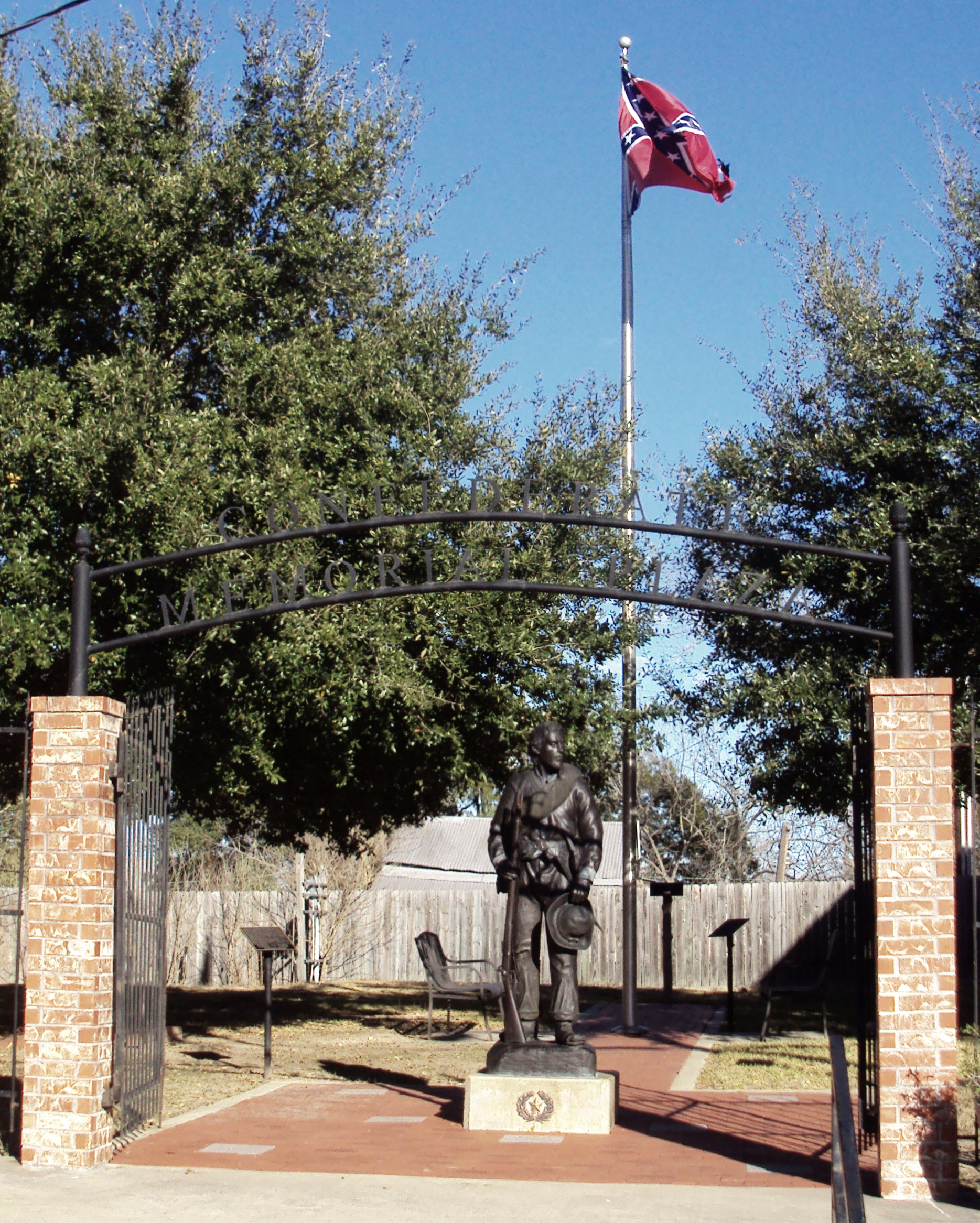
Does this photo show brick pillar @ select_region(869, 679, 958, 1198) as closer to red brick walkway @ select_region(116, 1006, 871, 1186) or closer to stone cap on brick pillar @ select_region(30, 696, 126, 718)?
red brick walkway @ select_region(116, 1006, 871, 1186)

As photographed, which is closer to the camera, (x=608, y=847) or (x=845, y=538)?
(x=845, y=538)

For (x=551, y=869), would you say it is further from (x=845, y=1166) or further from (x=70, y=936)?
(x=845, y=1166)

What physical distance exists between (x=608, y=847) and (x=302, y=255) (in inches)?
859

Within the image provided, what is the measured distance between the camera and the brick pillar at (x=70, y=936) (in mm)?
7102

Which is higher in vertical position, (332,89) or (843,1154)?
(332,89)

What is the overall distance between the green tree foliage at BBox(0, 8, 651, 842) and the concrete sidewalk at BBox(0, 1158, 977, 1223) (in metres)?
4.15

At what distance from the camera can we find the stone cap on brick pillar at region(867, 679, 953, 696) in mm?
6699

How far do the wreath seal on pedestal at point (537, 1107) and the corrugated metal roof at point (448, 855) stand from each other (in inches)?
876

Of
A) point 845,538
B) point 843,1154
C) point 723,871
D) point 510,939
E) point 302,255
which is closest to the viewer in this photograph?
point 843,1154

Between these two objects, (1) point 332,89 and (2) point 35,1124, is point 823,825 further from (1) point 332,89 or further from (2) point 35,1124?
(2) point 35,1124

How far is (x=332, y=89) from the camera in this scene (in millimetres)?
13453

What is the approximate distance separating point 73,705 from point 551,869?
3238mm

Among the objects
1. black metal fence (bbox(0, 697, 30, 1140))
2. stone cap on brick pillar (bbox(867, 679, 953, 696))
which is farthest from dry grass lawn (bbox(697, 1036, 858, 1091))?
black metal fence (bbox(0, 697, 30, 1140))

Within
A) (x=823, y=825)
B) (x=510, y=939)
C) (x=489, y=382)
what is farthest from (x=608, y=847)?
(x=510, y=939)
